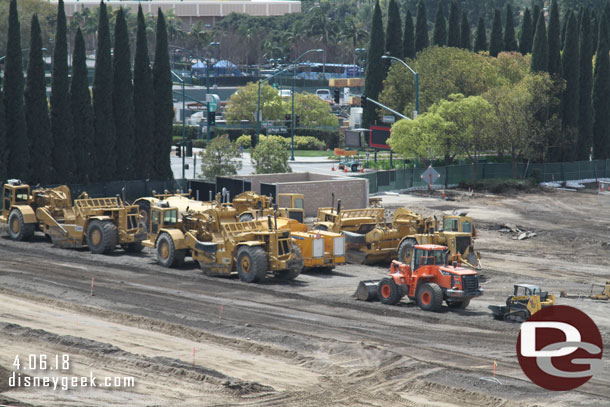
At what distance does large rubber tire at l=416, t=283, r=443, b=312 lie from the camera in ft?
98.0

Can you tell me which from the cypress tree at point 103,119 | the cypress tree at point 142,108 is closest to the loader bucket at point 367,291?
the cypress tree at point 103,119

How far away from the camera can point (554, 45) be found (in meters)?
76.2

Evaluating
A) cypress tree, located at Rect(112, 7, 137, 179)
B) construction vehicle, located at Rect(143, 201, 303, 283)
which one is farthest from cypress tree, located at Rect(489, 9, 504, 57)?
construction vehicle, located at Rect(143, 201, 303, 283)

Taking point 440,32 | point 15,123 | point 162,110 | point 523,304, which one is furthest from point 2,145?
point 440,32

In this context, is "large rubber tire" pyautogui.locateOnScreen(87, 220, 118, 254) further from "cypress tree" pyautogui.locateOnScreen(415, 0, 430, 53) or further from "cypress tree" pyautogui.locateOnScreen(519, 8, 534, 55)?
"cypress tree" pyautogui.locateOnScreen(519, 8, 534, 55)

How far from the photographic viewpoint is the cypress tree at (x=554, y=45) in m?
75.8

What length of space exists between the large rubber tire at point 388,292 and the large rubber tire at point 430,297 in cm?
82

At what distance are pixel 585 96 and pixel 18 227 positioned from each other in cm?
4965

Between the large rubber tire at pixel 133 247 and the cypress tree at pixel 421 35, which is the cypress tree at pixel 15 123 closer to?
the large rubber tire at pixel 133 247

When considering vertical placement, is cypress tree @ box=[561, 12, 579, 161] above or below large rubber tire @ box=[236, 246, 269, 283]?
above

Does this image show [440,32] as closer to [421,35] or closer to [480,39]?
[421,35]

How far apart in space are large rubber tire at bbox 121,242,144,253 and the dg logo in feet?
60.8

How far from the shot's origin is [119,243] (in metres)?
40.5

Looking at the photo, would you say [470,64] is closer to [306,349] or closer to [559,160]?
[559,160]
